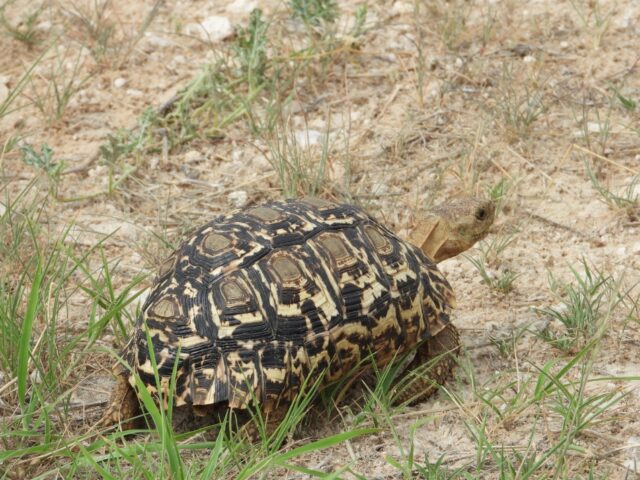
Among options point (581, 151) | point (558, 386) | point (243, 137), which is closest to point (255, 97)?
point (243, 137)

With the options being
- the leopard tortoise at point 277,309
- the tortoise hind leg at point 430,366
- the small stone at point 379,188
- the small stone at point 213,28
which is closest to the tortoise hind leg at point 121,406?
the leopard tortoise at point 277,309

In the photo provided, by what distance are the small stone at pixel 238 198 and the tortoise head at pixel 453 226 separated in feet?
3.71

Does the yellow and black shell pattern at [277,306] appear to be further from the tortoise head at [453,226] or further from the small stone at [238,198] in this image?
the small stone at [238,198]

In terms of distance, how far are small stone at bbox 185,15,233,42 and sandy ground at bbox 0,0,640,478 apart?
43 mm

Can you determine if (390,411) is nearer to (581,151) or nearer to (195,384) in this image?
(195,384)

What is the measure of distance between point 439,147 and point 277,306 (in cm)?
217

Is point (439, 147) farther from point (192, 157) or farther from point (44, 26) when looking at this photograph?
point (44, 26)

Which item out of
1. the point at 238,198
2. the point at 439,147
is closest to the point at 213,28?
the point at 238,198

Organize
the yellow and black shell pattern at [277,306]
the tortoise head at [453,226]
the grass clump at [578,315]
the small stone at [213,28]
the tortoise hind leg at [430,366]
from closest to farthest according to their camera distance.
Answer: the yellow and black shell pattern at [277,306] < the tortoise hind leg at [430,366] < the grass clump at [578,315] < the tortoise head at [453,226] < the small stone at [213,28]

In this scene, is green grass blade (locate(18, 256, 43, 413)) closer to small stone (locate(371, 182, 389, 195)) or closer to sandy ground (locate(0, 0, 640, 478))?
sandy ground (locate(0, 0, 640, 478))

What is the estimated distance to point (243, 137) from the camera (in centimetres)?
503

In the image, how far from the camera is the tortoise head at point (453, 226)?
12.1ft

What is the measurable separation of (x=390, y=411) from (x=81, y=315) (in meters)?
1.39

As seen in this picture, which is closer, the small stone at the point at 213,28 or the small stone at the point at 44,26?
the small stone at the point at 213,28
